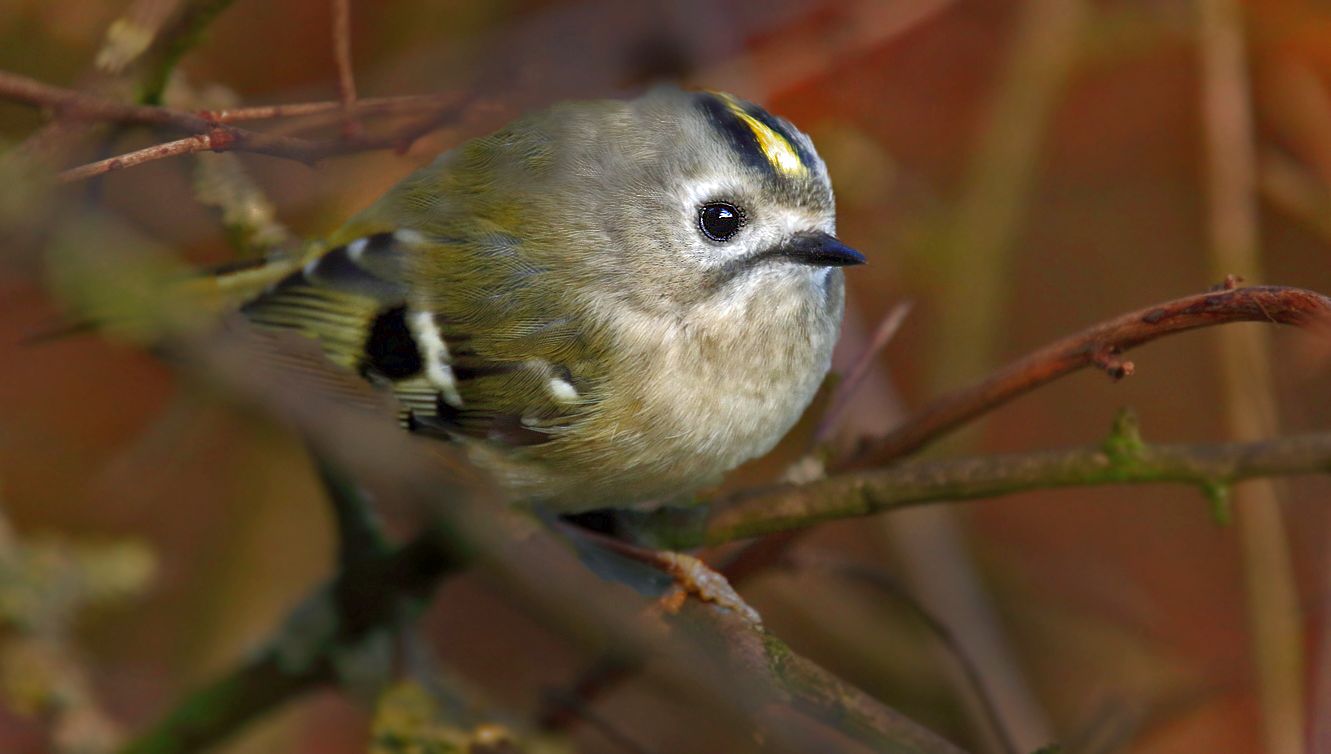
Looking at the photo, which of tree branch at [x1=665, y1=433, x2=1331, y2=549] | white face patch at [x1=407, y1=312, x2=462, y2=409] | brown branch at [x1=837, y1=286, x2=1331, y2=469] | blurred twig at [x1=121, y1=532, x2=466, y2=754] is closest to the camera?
brown branch at [x1=837, y1=286, x2=1331, y2=469]

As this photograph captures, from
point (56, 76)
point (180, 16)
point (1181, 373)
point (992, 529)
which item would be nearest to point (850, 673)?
point (992, 529)

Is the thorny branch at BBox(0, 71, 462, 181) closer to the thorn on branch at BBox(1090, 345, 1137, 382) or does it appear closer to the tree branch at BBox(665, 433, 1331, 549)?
the tree branch at BBox(665, 433, 1331, 549)

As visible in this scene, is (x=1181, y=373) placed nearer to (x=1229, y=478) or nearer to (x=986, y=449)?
(x=986, y=449)

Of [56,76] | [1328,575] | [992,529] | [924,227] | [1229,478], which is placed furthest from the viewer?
[992,529]

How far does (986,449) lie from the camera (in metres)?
3.18

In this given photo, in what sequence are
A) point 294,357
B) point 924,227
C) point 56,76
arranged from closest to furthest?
point 294,357
point 56,76
point 924,227

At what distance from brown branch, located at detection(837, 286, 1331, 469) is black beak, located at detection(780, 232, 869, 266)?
238 millimetres

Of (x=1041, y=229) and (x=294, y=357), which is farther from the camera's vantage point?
(x=1041, y=229)

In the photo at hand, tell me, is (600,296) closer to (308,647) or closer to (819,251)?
(819,251)

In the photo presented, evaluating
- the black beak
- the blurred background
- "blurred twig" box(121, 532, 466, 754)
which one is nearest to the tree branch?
the black beak

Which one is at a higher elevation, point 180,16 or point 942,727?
point 942,727

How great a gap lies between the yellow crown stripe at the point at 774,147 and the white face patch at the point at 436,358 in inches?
21.5

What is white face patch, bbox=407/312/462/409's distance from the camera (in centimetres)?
183

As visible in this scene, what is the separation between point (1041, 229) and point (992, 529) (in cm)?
80
